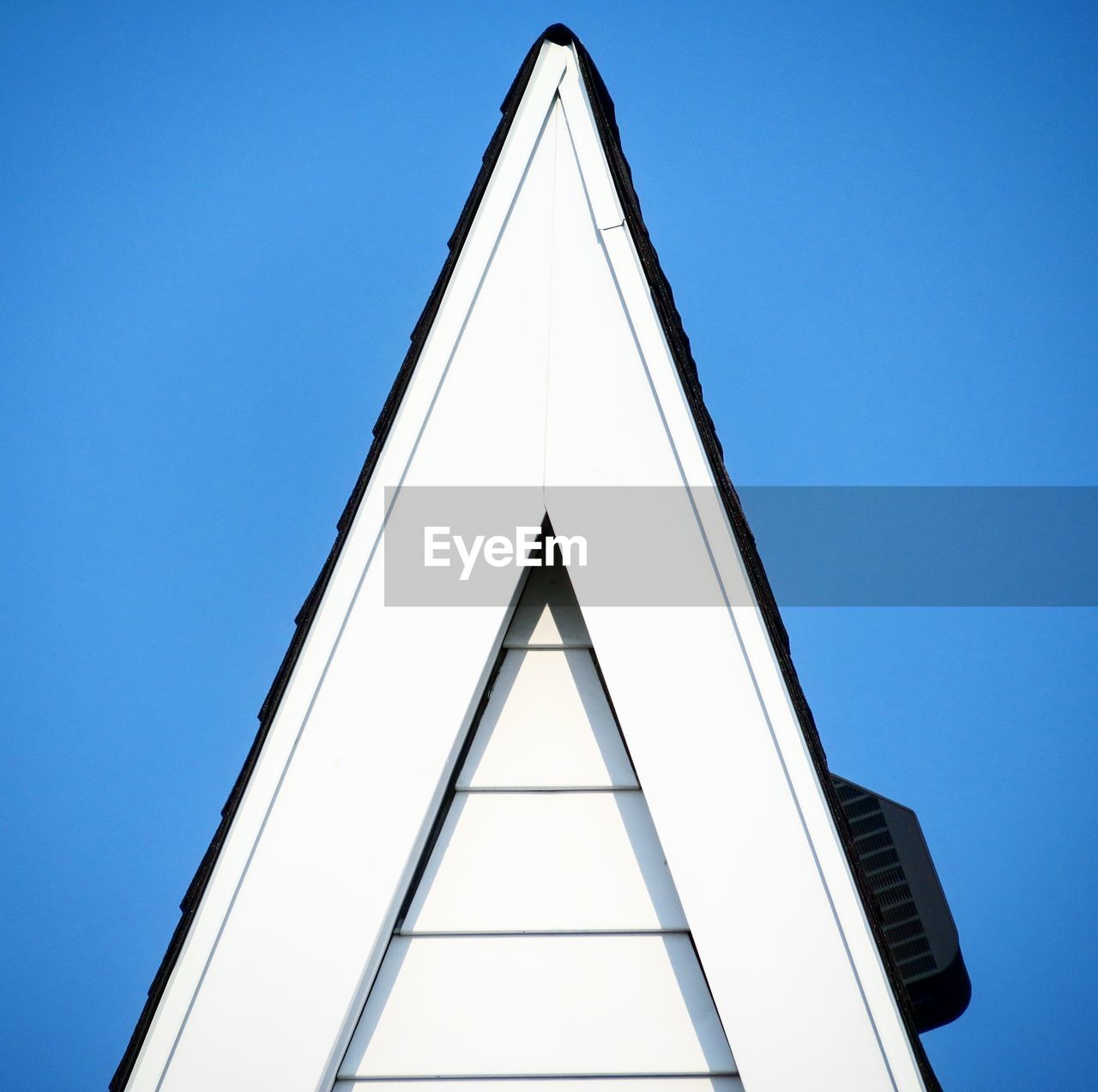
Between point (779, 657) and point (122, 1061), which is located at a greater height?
point (779, 657)

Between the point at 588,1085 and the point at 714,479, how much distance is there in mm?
1238

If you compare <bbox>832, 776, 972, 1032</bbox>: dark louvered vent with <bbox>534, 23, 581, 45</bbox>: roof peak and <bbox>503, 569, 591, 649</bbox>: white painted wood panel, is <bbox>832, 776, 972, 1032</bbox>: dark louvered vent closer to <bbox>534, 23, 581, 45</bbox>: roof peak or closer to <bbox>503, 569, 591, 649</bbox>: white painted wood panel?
<bbox>503, 569, 591, 649</bbox>: white painted wood panel

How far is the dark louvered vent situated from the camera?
125 inches

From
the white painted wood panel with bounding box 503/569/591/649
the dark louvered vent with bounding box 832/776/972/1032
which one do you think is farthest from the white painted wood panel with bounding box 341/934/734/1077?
the dark louvered vent with bounding box 832/776/972/1032

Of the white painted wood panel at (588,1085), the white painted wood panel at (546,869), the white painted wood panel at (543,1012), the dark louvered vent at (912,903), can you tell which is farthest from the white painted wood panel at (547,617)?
the dark louvered vent at (912,903)

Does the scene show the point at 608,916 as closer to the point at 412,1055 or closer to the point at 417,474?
the point at 412,1055

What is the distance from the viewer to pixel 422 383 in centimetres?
175

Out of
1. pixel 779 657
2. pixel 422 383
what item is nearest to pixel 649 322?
pixel 422 383

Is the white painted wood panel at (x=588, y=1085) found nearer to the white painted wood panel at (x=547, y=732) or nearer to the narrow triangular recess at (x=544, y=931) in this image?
the narrow triangular recess at (x=544, y=931)

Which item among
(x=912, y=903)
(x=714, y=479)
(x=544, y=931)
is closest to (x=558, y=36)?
(x=714, y=479)

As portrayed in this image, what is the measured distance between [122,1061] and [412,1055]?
54 cm

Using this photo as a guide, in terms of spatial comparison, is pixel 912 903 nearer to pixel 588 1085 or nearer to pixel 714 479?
pixel 588 1085

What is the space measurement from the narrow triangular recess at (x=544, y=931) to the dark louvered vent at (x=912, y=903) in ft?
5.50

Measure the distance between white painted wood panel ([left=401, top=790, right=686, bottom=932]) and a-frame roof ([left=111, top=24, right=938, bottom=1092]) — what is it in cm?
41
